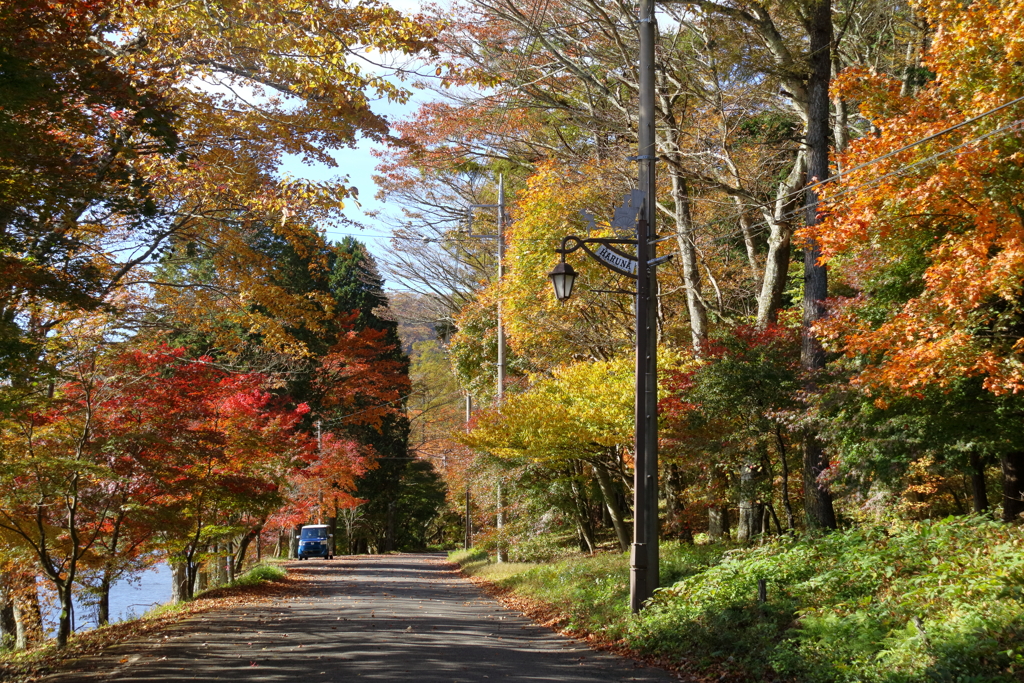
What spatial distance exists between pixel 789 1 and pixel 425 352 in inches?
1844

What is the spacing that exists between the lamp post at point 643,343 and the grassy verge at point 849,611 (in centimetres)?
→ 55

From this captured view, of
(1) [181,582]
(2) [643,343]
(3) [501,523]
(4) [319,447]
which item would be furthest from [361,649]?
(4) [319,447]

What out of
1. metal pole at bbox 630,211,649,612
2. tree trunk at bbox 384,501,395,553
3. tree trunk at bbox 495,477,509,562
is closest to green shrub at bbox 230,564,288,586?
tree trunk at bbox 495,477,509,562

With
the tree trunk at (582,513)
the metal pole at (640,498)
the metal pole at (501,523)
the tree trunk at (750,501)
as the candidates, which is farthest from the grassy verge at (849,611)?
the metal pole at (501,523)

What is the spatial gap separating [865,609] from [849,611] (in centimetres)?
21

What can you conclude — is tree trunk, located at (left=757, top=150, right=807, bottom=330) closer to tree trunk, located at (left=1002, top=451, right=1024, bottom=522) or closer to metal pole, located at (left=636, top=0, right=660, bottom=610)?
metal pole, located at (left=636, top=0, right=660, bottom=610)

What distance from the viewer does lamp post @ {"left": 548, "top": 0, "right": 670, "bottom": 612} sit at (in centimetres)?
1123

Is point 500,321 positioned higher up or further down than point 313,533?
higher up

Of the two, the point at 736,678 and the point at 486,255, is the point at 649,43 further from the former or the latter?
the point at 486,255

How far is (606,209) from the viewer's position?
22.2 metres

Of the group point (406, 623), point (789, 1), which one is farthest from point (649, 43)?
point (406, 623)

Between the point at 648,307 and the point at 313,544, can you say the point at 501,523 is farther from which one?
the point at 648,307

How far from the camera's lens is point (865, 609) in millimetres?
8328

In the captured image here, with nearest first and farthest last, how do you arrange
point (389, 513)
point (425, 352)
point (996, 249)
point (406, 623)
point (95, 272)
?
point (95, 272) < point (996, 249) < point (406, 623) < point (389, 513) < point (425, 352)
